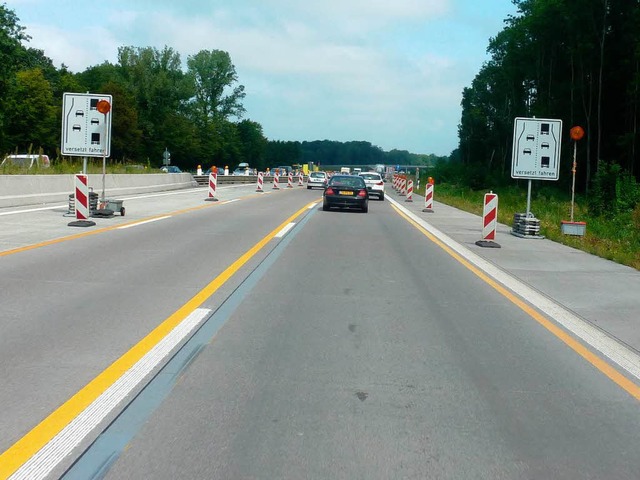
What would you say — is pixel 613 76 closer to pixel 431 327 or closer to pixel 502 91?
pixel 502 91

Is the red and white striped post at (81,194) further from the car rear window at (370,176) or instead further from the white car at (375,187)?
the car rear window at (370,176)

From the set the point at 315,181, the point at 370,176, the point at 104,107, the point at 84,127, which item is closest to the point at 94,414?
the point at 104,107

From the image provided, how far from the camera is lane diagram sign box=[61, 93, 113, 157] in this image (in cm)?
2084

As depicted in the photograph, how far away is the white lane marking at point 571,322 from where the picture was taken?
6841 mm

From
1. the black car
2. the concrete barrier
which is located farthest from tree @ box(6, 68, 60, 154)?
the black car

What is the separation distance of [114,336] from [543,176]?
14.9m

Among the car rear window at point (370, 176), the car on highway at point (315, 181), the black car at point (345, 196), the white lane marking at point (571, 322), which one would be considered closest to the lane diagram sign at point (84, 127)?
the black car at point (345, 196)

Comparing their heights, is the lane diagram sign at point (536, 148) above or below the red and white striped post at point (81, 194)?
above

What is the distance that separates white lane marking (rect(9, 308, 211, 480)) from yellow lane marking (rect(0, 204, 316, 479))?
0.04 metres

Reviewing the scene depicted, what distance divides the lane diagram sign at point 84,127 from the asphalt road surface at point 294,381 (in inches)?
385

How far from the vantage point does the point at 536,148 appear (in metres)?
19.7

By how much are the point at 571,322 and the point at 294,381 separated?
13.2ft

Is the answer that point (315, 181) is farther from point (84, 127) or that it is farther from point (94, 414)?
point (94, 414)

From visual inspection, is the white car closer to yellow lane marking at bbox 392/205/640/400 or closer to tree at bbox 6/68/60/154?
yellow lane marking at bbox 392/205/640/400
